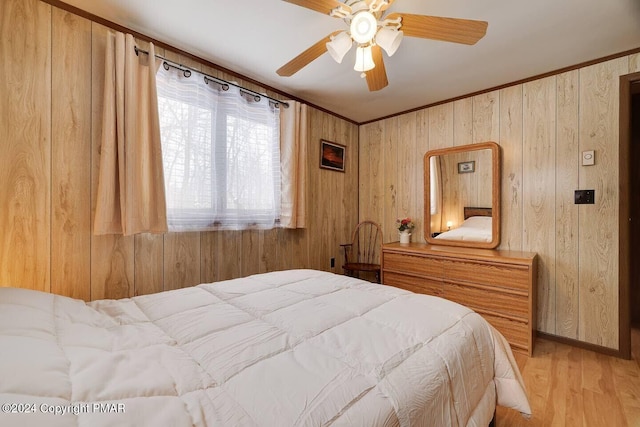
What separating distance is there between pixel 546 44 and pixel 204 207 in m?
2.96

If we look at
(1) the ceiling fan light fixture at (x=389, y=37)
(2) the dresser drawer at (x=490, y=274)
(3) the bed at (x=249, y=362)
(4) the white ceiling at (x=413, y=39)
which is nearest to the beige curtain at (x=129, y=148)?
(4) the white ceiling at (x=413, y=39)

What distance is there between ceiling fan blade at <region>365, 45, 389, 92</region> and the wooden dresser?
1.70 m

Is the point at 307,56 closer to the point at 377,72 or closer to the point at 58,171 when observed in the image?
the point at 377,72

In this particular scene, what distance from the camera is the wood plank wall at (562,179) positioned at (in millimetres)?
2232

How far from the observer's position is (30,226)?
1.60 metres

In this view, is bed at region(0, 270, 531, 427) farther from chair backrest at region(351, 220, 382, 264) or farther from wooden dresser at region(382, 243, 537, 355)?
chair backrest at region(351, 220, 382, 264)

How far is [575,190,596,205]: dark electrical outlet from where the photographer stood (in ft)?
7.52

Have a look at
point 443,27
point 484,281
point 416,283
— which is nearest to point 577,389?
point 484,281

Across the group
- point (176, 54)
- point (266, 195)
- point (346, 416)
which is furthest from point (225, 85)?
point (346, 416)

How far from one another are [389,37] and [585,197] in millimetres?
2238

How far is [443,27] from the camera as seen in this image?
136 centimetres

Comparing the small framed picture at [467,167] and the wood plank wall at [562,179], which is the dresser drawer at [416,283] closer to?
the wood plank wall at [562,179]

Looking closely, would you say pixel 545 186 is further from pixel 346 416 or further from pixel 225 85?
pixel 225 85

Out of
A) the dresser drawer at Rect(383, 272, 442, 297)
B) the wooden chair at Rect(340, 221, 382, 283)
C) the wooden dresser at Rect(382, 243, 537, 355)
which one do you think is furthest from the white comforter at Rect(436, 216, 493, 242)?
the wooden chair at Rect(340, 221, 382, 283)
